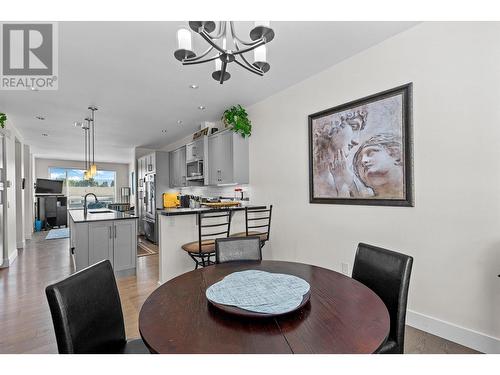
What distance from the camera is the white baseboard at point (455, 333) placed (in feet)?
5.90

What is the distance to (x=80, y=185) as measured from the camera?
10305mm

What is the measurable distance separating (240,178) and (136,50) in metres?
2.22

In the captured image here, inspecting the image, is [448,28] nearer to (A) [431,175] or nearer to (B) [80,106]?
(A) [431,175]

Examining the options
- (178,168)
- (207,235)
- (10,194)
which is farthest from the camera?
(178,168)

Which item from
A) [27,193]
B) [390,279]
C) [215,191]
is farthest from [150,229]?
[390,279]

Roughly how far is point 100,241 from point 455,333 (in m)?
3.97

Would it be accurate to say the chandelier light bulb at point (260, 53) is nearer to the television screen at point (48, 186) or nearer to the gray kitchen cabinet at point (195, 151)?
the gray kitchen cabinet at point (195, 151)

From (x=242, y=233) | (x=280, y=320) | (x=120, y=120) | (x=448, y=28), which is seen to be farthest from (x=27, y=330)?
(x=448, y=28)

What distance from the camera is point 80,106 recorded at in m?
3.85

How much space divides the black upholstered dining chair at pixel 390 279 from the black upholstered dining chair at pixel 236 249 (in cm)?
75

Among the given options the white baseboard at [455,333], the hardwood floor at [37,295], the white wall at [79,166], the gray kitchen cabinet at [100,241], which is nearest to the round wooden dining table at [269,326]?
the white baseboard at [455,333]

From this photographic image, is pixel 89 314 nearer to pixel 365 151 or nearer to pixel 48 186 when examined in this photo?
pixel 365 151
